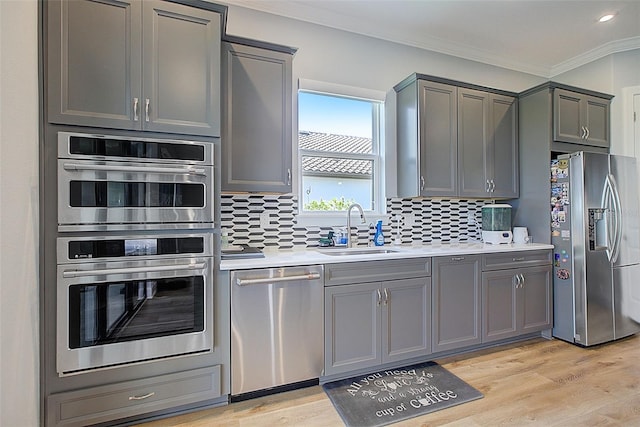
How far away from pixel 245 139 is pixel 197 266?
97 cm

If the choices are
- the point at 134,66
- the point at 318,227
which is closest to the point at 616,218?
the point at 318,227

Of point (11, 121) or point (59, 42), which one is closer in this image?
point (11, 121)

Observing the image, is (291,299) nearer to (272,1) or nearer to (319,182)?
(319,182)

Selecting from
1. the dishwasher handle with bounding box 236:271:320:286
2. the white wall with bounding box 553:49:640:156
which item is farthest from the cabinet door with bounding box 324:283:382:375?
the white wall with bounding box 553:49:640:156

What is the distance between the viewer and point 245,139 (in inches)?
91.1

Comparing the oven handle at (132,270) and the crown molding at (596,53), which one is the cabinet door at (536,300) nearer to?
the crown molding at (596,53)

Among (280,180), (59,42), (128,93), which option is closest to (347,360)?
(280,180)

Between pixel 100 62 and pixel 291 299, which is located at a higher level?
pixel 100 62

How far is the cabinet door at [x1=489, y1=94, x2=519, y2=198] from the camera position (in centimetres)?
321

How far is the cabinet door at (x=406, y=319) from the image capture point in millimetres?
2354

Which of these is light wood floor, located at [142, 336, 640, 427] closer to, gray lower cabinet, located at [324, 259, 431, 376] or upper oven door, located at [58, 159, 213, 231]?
gray lower cabinet, located at [324, 259, 431, 376]

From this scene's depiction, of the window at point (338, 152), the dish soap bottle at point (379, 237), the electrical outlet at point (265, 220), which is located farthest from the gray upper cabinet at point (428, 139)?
the electrical outlet at point (265, 220)

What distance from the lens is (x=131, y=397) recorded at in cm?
176

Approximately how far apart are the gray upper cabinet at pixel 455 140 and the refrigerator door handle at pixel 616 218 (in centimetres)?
76
